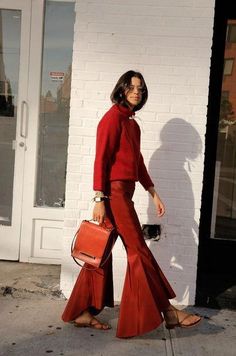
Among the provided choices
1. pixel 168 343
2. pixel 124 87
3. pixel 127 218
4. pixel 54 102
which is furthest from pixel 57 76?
pixel 168 343

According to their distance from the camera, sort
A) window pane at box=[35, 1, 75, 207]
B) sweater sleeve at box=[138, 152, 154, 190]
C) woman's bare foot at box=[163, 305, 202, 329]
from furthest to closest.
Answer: window pane at box=[35, 1, 75, 207], sweater sleeve at box=[138, 152, 154, 190], woman's bare foot at box=[163, 305, 202, 329]

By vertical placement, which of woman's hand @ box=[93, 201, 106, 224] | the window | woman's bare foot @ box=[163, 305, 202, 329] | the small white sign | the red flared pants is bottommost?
woman's bare foot @ box=[163, 305, 202, 329]

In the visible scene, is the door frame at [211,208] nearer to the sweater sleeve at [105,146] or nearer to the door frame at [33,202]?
the door frame at [33,202]

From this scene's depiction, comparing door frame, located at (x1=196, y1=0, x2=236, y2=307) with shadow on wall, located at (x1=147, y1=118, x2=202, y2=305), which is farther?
door frame, located at (x1=196, y1=0, x2=236, y2=307)

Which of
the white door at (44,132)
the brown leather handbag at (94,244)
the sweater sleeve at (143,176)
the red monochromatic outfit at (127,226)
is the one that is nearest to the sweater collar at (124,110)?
the red monochromatic outfit at (127,226)

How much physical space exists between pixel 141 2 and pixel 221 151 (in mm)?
1715

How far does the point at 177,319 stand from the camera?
353 centimetres

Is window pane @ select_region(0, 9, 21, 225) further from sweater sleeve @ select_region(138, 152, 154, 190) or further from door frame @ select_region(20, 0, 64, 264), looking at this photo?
sweater sleeve @ select_region(138, 152, 154, 190)

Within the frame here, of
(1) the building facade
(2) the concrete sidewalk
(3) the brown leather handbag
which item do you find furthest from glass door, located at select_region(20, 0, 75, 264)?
(3) the brown leather handbag

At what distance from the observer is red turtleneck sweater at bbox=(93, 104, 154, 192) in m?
3.33

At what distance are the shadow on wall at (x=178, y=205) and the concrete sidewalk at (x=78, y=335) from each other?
32 centimetres

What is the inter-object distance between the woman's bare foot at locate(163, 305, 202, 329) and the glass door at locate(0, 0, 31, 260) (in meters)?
2.06

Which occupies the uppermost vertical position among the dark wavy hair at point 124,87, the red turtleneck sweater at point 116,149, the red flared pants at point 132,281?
the dark wavy hair at point 124,87

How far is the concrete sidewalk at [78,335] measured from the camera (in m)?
3.28
